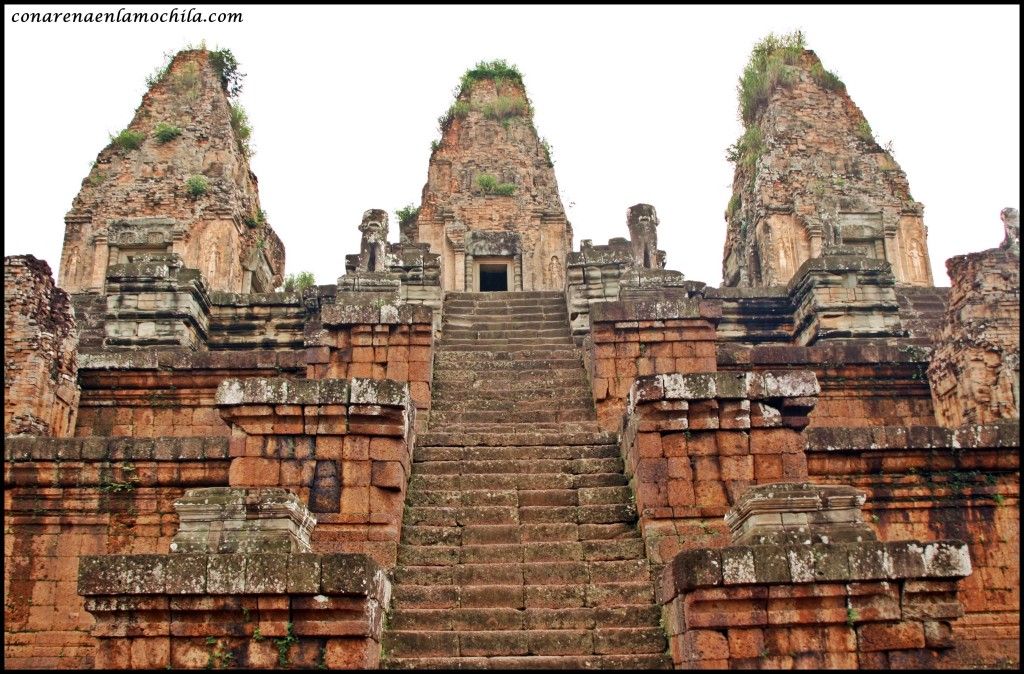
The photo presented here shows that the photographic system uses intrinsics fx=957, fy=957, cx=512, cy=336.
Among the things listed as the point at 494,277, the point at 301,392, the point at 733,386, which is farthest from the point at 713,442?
the point at 494,277

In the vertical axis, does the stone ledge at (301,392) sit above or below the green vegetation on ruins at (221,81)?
below

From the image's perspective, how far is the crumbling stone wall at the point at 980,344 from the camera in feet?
36.7

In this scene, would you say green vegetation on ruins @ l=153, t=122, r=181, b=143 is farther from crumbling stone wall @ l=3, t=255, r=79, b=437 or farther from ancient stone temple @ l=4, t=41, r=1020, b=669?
crumbling stone wall @ l=3, t=255, r=79, b=437

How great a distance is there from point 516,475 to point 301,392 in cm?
216

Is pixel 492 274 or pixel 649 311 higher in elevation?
pixel 492 274

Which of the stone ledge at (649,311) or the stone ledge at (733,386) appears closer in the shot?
the stone ledge at (733,386)

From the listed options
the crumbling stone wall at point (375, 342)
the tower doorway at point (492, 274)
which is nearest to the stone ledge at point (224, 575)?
the crumbling stone wall at point (375, 342)

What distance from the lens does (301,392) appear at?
7.98 metres

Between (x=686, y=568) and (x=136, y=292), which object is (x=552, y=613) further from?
(x=136, y=292)

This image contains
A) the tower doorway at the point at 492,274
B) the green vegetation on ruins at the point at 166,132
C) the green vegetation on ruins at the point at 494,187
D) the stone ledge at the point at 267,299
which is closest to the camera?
the stone ledge at the point at 267,299

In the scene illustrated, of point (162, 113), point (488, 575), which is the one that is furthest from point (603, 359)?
point (162, 113)

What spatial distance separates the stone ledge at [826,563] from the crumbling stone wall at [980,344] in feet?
18.9

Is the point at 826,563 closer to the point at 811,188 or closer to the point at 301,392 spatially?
the point at 301,392

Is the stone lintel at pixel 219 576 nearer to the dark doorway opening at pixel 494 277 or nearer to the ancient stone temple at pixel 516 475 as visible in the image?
the ancient stone temple at pixel 516 475
